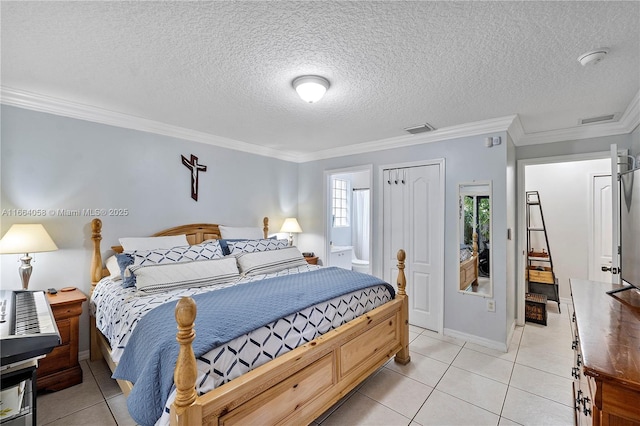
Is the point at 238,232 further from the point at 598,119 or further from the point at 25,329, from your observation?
the point at 598,119

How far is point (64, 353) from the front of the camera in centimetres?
233

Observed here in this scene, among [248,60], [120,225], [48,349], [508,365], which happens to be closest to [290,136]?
[248,60]

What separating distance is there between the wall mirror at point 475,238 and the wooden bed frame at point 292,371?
984mm

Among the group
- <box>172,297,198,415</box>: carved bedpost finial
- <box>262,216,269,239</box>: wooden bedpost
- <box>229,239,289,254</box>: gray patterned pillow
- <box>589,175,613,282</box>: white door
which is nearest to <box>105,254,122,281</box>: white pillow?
<box>229,239,289,254</box>: gray patterned pillow

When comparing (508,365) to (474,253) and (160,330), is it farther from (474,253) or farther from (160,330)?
(160,330)

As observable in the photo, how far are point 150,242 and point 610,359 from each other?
3.34m

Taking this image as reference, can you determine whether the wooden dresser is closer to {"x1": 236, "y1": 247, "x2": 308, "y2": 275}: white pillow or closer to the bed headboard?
{"x1": 236, "y1": 247, "x2": 308, "y2": 275}: white pillow

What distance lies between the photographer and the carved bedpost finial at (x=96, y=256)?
2.73 meters

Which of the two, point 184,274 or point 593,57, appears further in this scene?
point 184,274

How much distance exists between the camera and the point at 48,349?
1.38m

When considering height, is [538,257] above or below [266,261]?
below

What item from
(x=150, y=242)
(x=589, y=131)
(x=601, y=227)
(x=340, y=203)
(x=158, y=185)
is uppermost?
(x=589, y=131)

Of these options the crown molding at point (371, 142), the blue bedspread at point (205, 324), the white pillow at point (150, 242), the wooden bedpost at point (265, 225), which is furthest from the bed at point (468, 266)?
the white pillow at point (150, 242)

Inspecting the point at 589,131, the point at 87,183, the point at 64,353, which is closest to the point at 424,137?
the point at 589,131
